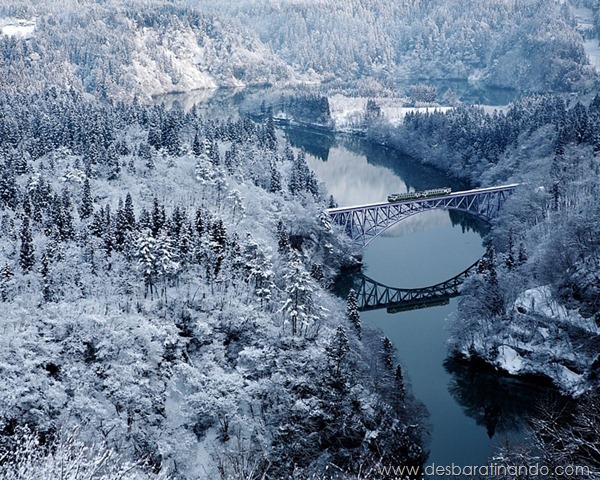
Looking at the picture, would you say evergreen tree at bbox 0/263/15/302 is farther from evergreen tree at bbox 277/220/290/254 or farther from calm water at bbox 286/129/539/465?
calm water at bbox 286/129/539/465

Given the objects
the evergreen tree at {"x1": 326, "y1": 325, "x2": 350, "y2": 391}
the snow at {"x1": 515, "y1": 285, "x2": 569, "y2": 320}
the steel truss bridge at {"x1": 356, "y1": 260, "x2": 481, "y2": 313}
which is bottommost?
the steel truss bridge at {"x1": 356, "y1": 260, "x2": 481, "y2": 313}

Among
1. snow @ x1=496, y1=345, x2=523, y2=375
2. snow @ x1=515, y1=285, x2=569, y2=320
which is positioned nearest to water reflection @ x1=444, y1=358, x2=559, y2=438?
snow @ x1=496, y1=345, x2=523, y2=375

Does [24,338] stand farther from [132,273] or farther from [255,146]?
[255,146]

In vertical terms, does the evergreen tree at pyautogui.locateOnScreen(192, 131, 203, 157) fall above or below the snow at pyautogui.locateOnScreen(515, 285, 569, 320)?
above

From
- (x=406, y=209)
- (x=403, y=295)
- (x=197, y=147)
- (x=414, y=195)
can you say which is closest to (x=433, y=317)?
(x=403, y=295)

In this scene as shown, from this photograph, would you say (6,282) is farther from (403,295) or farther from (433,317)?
(433,317)

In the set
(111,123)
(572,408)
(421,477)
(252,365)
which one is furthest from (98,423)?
(111,123)

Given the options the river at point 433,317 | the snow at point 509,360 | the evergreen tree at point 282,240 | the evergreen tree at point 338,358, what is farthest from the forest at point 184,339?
the snow at point 509,360
